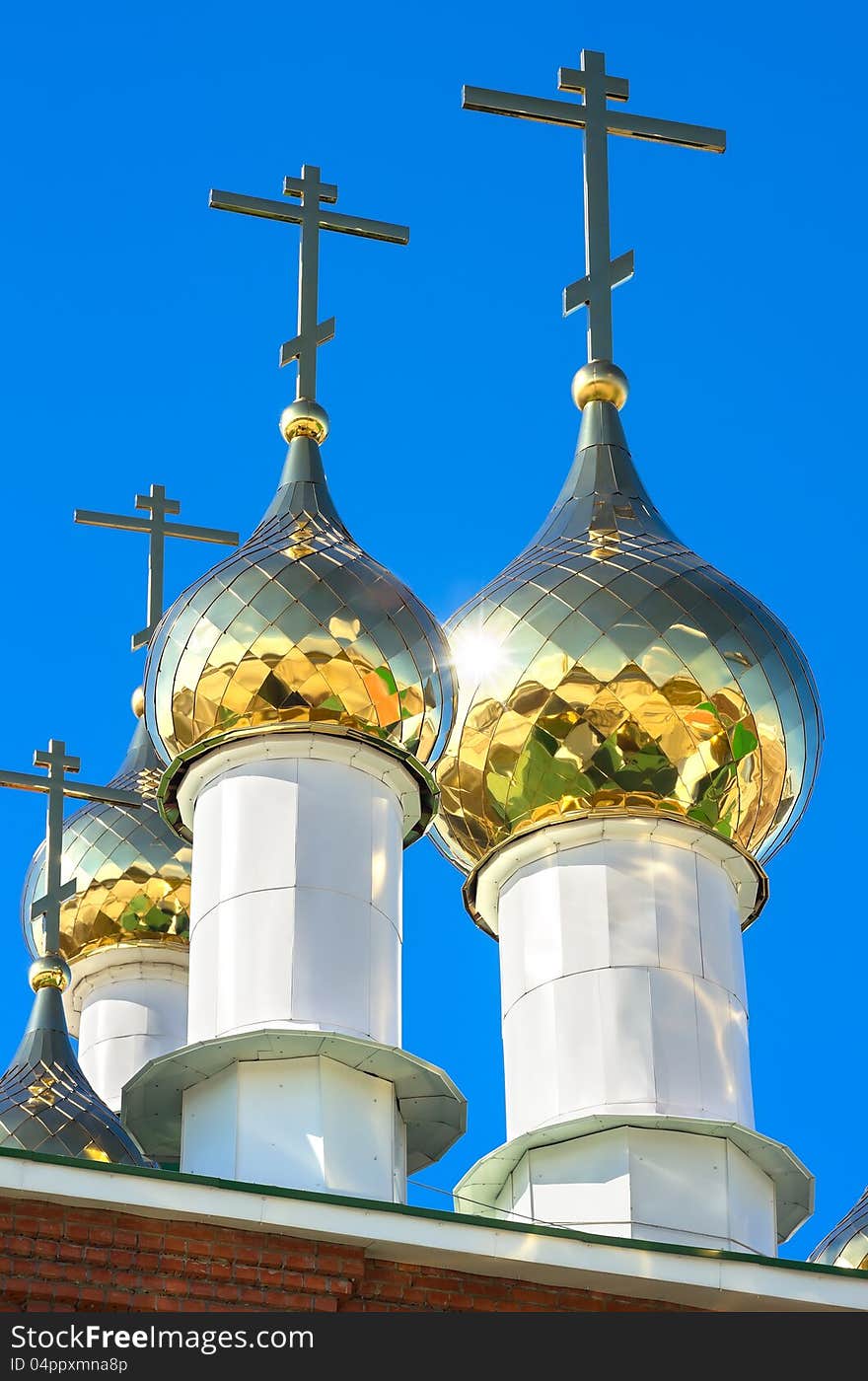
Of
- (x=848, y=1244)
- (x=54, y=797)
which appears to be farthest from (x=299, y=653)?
(x=848, y=1244)

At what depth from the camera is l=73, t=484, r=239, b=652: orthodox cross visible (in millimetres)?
23422

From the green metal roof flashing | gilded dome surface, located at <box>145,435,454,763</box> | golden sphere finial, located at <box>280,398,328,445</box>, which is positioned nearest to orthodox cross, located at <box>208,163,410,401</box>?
golden sphere finial, located at <box>280,398,328,445</box>

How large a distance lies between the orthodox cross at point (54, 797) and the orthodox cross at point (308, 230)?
2.85m

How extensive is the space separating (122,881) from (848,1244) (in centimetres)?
546

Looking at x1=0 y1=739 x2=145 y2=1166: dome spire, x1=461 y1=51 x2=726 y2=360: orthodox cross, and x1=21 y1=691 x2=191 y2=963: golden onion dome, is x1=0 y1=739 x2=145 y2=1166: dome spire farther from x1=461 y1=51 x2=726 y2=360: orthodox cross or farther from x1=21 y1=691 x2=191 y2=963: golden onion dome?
x1=461 y1=51 x2=726 y2=360: orthodox cross

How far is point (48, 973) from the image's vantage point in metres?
19.8

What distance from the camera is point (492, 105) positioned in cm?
2009

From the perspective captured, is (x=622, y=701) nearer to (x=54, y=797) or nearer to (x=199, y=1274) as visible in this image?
(x=54, y=797)

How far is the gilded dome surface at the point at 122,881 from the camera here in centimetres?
2206

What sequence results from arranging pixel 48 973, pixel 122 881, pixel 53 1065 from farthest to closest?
1. pixel 122 881
2. pixel 48 973
3. pixel 53 1065

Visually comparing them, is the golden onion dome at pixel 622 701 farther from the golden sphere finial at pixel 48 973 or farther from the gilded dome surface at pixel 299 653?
the golden sphere finial at pixel 48 973

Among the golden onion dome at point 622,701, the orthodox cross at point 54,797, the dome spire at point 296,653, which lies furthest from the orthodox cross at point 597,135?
the orthodox cross at point 54,797

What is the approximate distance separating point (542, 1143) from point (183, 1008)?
5623 mm

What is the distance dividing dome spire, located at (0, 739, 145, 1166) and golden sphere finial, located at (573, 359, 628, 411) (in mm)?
3787
